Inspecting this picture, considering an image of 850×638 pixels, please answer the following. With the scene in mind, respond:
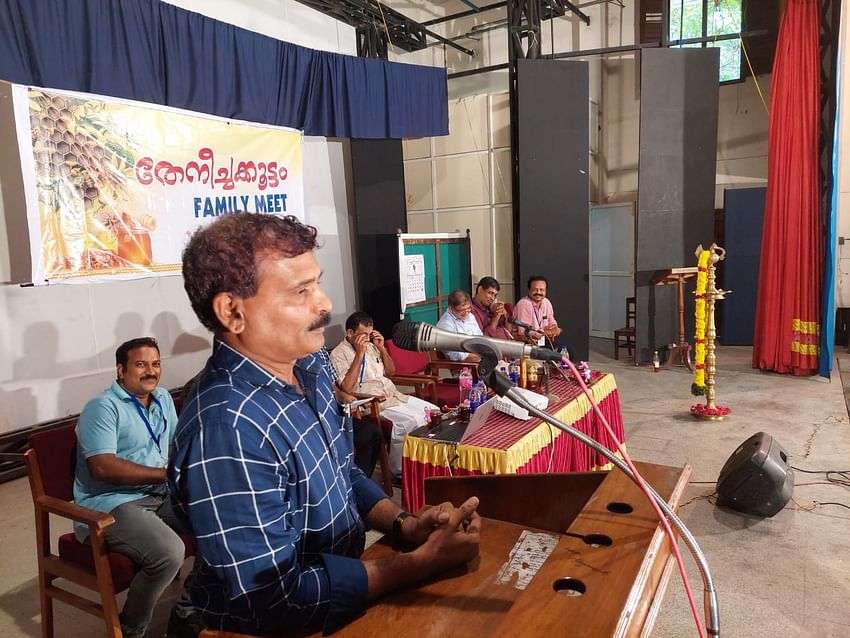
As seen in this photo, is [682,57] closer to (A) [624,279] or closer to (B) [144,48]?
(A) [624,279]

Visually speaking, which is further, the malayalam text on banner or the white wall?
the white wall

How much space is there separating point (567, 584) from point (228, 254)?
841 mm

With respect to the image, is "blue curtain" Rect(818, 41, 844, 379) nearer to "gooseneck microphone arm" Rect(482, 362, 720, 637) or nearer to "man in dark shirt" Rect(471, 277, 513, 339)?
"man in dark shirt" Rect(471, 277, 513, 339)

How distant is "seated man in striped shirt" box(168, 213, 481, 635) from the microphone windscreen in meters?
0.23

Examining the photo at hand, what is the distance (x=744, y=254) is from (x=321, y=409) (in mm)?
7455

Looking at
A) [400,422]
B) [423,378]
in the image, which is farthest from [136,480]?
[423,378]

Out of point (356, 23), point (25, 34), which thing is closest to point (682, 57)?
point (356, 23)

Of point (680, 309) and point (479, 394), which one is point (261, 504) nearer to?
point (479, 394)

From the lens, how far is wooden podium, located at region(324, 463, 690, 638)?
923mm

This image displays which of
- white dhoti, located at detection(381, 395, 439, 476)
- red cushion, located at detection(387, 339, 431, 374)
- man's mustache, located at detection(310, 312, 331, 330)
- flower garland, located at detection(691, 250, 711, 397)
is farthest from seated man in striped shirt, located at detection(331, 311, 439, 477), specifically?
man's mustache, located at detection(310, 312, 331, 330)

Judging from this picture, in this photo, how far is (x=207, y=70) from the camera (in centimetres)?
401

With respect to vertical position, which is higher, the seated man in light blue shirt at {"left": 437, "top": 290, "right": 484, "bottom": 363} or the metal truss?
the metal truss

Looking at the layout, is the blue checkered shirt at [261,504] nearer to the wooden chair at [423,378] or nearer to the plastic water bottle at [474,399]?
the plastic water bottle at [474,399]

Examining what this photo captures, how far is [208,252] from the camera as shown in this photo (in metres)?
1.02
